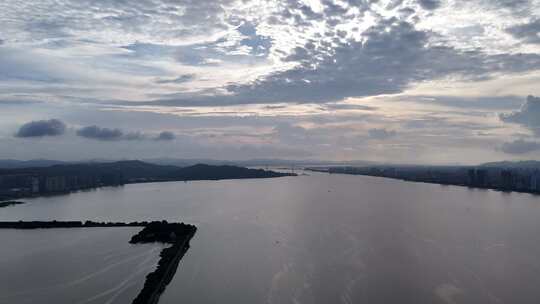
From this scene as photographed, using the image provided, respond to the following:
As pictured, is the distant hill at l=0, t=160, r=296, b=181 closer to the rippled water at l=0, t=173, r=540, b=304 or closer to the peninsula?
the peninsula

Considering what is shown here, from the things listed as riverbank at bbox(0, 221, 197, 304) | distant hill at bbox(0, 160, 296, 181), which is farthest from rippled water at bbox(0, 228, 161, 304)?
distant hill at bbox(0, 160, 296, 181)

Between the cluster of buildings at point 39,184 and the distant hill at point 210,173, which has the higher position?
the distant hill at point 210,173

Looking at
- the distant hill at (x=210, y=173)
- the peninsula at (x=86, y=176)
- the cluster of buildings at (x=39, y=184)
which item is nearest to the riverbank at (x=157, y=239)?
the peninsula at (x=86, y=176)

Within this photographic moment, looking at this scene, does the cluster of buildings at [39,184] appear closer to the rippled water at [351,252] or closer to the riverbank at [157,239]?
the rippled water at [351,252]

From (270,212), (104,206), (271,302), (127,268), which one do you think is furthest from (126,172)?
(271,302)

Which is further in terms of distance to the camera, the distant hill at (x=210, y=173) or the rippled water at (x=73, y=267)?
the distant hill at (x=210, y=173)

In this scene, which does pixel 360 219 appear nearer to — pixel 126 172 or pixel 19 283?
pixel 19 283
